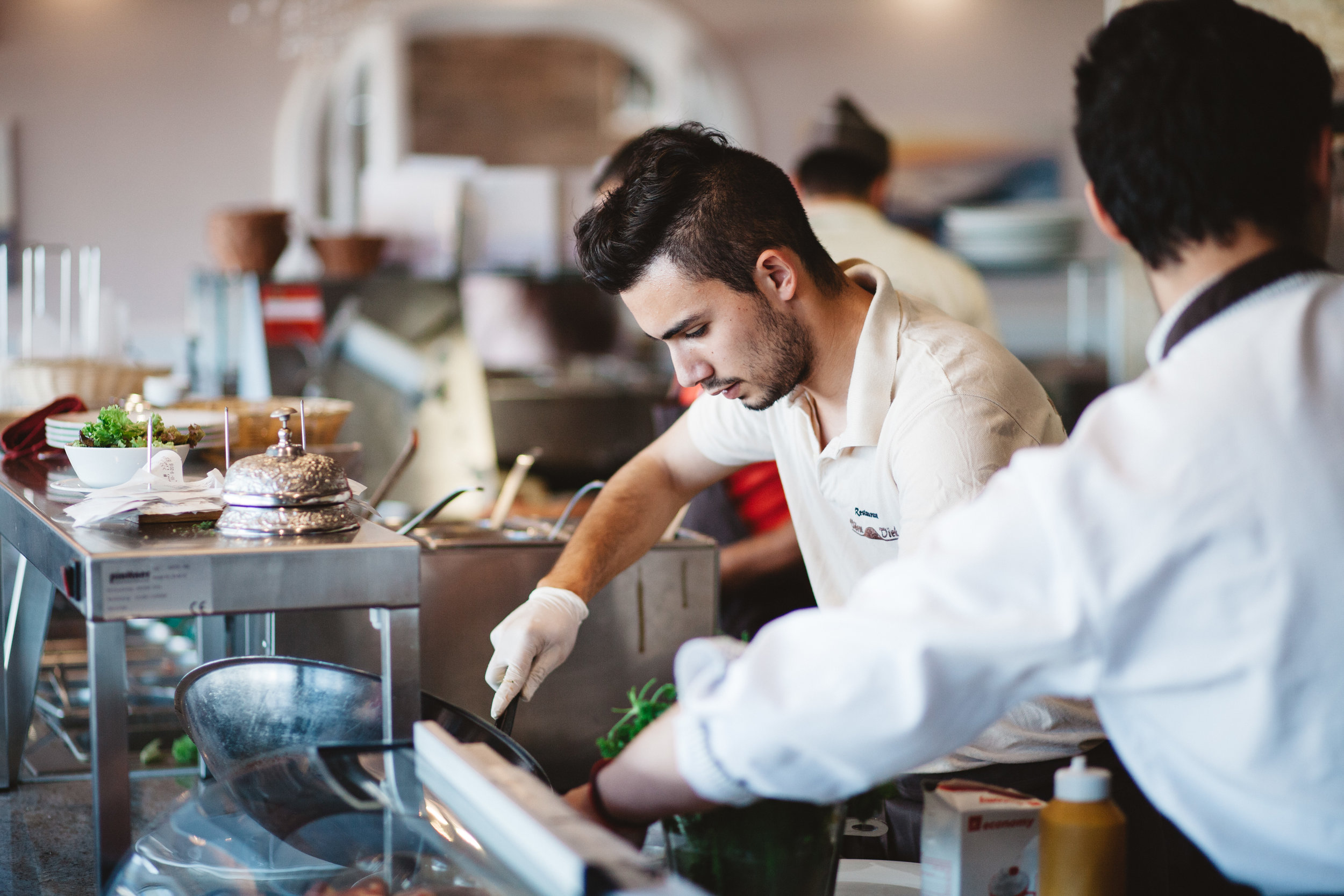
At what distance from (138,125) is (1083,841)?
5129mm

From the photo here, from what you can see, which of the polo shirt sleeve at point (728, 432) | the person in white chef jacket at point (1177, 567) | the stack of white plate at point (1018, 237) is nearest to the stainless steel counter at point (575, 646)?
the polo shirt sleeve at point (728, 432)

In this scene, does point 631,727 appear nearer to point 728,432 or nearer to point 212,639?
point 728,432

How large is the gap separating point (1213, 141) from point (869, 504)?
0.81m

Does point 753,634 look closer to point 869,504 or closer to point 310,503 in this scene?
point 869,504

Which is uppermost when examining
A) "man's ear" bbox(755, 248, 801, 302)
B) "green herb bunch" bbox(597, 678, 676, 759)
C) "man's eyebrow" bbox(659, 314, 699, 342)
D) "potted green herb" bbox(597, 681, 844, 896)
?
"man's ear" bbox(755, 248, 801, 302)

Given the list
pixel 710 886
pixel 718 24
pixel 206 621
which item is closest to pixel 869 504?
pixel 710 886

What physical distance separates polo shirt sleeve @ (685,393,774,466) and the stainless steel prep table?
0.85m

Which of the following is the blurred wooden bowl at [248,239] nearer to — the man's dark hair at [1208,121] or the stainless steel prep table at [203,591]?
the stainless steel prep table at [203,591]

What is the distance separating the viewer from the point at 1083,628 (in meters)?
0.79

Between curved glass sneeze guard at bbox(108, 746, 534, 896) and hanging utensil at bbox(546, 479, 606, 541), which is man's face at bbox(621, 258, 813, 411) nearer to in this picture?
hanging utensil at bbox(546, 479, 606, 541)

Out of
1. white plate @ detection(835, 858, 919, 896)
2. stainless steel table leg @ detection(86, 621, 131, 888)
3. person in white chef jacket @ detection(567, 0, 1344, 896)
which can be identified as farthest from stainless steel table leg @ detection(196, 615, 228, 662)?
person in white chef jacket @ detection(567, 0, 1344, 896)

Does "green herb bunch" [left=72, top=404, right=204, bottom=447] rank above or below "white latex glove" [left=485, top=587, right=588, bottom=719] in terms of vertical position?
above

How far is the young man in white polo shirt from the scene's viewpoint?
1449 millimetres

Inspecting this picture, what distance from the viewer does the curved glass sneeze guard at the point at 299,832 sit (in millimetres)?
906
